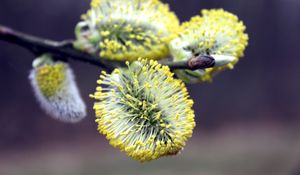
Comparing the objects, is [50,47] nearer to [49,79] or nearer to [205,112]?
[49,79]

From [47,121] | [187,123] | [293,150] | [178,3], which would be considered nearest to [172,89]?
[187,123]

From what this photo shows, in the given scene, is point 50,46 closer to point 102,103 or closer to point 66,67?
point 66,67

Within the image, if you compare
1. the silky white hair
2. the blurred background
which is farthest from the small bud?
the blurred background

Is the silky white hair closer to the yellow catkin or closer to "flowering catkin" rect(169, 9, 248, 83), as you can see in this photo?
the yellow catkin

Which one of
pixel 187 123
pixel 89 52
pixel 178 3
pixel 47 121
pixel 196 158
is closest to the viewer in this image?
pixel 187 123

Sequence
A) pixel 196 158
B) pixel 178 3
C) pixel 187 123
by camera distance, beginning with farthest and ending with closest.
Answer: pixel 196 158 → pixel 178 3 → pixel 187 123

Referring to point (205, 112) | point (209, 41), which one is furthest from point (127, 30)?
point (205, 112)

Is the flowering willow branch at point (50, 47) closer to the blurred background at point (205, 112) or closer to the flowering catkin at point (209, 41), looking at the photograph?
the flowering catkin at point (209, 41)
